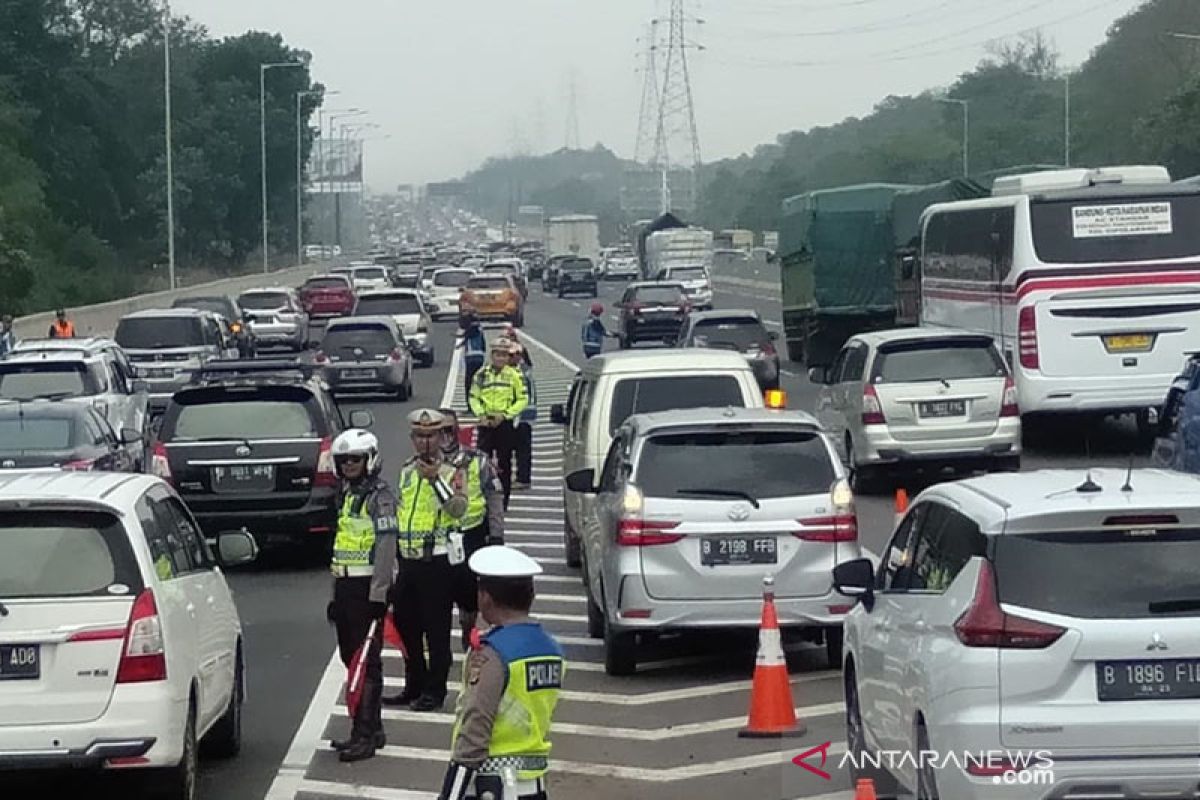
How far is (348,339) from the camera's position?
4078 centimetres

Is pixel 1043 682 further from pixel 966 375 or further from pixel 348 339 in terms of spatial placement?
pixel 348 339

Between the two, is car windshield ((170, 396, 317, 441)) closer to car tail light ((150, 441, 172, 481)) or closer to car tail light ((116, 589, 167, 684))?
car tail light ((150, 441, 172, 481))

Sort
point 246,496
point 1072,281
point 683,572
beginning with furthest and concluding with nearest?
point 1072,281 → point 246,496 → point 683,572

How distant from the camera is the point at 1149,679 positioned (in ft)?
25.3

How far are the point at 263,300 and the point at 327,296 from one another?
11613 mm

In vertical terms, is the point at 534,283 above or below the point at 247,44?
below

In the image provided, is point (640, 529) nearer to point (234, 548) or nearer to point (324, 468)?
point (234, 548)

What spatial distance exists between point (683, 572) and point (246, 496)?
22.7ft

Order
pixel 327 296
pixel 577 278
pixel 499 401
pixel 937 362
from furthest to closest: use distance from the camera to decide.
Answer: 1. pixel 577 278
2. pixel 327 296
3. pixel 937 362
4. pixel 499 401

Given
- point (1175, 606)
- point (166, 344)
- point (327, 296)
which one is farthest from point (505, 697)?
point (327, 296)

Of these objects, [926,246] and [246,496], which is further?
[926,246]

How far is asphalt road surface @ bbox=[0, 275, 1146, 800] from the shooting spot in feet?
35.4

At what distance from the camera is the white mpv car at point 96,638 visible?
30.5 ft

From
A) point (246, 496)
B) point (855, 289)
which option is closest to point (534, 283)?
point (855, 289)
